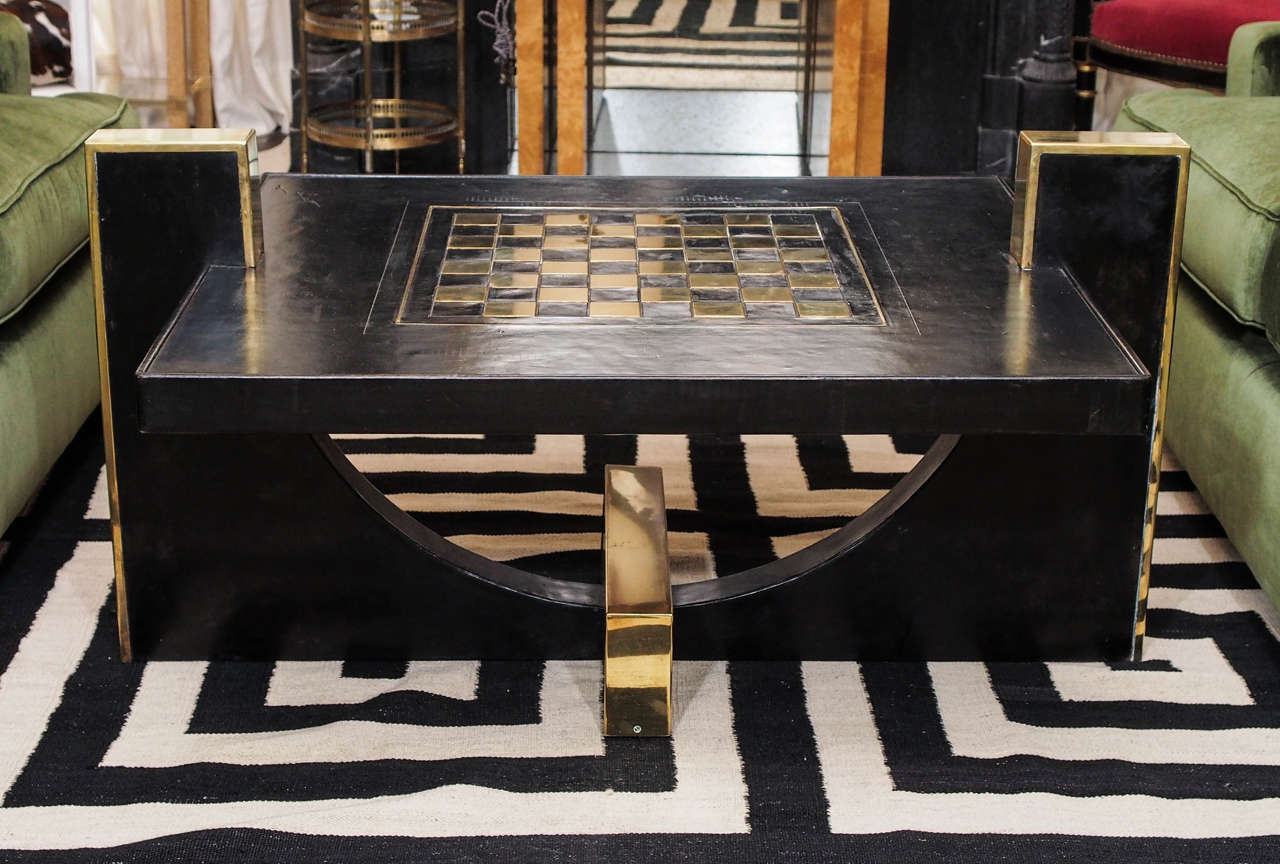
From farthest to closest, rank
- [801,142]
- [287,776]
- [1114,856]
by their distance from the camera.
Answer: [801,142] < [287,776] < [1114,856]

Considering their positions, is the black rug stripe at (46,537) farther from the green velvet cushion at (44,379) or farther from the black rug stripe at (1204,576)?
the black rug stripe at (1204,576)

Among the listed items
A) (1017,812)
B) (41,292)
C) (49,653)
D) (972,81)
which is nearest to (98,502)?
→ (41,292)

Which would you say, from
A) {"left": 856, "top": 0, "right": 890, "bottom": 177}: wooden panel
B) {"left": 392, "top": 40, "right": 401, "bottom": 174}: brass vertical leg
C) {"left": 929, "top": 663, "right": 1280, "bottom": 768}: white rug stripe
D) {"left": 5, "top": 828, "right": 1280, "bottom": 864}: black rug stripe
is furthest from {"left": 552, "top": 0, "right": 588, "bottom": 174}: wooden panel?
{"left": 5, "top": 828, "right": 1280, "bottom": 864}: black rug stripe

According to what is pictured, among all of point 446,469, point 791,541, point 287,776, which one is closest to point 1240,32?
point 791,541

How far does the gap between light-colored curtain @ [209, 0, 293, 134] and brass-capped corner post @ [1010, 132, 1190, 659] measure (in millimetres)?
2588

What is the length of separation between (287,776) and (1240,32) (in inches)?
72.1

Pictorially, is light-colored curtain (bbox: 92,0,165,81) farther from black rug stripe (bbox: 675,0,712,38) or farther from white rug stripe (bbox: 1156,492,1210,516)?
white rug stripe (bbox: 1156,492,1210,516)

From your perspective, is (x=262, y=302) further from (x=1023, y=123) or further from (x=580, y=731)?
(x=1023, y=123)

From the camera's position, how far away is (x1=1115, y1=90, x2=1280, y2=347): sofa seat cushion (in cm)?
182

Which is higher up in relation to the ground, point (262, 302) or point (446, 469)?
point (262, 302)

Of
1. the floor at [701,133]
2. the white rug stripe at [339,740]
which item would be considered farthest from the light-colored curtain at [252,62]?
the white rug stripe at [339,740]

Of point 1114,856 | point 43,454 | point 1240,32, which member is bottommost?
point 1114,856

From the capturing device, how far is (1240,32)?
2410 millimetres

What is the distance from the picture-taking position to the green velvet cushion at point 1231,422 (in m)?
1.74
